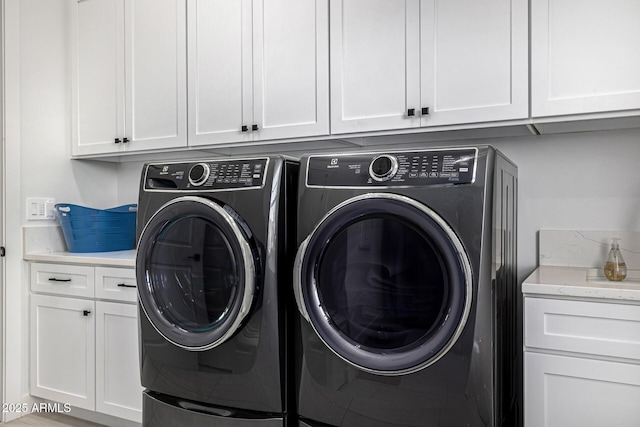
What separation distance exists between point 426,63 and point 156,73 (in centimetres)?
149

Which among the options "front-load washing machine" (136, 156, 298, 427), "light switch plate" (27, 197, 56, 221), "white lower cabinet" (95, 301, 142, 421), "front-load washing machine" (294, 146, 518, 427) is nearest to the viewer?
"front-load washing machine" (294, 146, 518, 427)

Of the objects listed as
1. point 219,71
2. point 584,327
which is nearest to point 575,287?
point 584,327

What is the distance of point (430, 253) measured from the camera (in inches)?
55.6

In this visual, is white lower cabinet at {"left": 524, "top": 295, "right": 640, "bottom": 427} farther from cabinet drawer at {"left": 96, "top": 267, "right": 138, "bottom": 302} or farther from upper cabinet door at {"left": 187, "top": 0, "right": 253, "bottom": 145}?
cabinet drawer at {"left": 96, "top": 267, "right": 138, "bottom": 302}

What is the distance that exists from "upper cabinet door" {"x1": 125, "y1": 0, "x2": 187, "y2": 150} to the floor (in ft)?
5.01

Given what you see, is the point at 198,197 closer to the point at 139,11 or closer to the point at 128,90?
the point at 128,90

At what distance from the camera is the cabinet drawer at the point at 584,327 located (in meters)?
1.44

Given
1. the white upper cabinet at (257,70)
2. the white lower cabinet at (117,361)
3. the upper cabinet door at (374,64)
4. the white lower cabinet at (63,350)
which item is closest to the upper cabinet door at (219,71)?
the white upper cabinet at (257,70)

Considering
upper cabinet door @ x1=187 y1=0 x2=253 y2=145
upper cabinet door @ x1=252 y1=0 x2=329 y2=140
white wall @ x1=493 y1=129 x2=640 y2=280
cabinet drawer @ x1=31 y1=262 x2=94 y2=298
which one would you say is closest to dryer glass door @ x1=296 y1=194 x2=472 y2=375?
upper cabinet door @ x1=252 y1=0 x2=329 y2=140

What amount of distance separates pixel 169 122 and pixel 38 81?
35.6 inches

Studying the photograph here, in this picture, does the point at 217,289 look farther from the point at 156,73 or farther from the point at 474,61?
the point at 156,73

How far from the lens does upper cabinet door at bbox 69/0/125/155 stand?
278 centimetres

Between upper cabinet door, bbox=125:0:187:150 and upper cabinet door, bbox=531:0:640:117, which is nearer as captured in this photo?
upper cabinet door, bbox=531:0:640:117

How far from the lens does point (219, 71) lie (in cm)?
Result: 244
